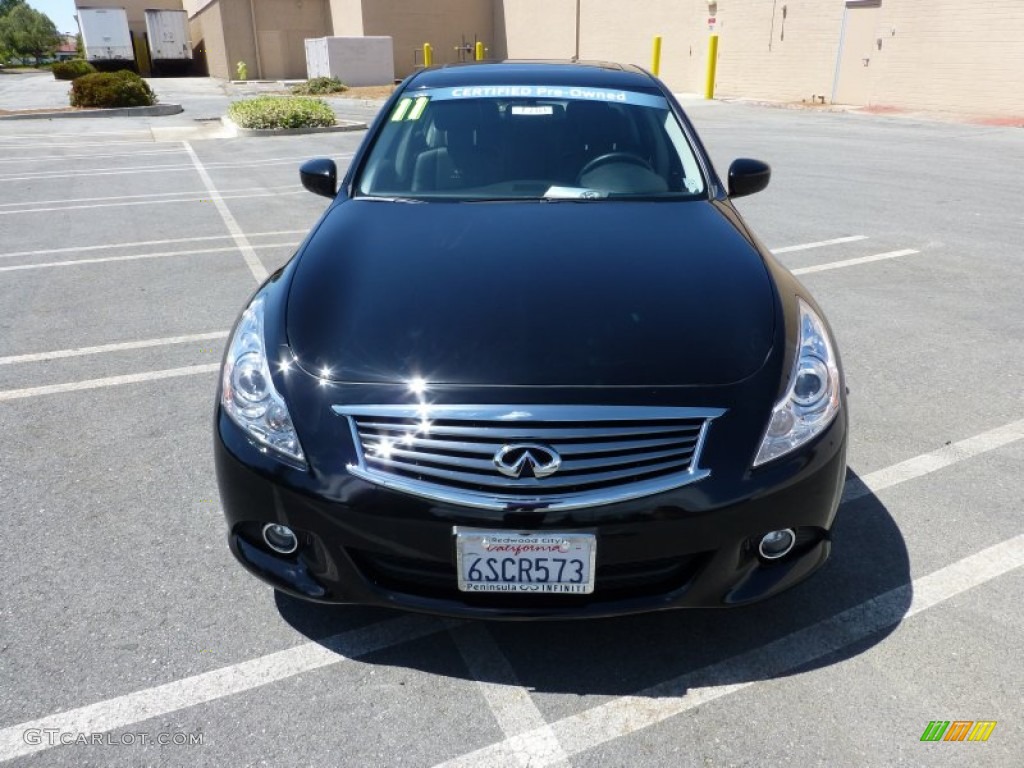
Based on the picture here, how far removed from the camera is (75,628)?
98.6 inches

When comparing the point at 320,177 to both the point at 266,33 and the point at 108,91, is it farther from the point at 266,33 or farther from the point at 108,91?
the point at 266,33

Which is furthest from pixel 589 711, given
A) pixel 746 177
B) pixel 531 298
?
pixel 746 177

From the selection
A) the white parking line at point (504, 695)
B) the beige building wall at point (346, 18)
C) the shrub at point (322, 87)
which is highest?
the beige building wall at point (346, 18)

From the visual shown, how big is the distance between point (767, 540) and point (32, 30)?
11043 cm

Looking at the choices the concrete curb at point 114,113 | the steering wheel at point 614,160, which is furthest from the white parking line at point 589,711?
the concrete curb at point 114,113

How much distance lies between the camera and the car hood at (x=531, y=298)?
2.22 metres

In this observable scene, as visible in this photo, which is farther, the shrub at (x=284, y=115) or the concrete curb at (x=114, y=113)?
the concrete curb at (x=114, y=113)

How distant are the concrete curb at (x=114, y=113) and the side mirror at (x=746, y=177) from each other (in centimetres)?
2164

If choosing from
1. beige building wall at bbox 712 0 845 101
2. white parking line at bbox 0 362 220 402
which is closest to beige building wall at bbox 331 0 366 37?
beige building wall at bbox 712 0 845 101

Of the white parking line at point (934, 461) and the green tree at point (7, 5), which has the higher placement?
the green tree at point (7, 5)

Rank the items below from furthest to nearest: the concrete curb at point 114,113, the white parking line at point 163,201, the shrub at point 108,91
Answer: the shrub at point 108,91, the concrete curb at point 114,113, the white parking line at point 163,201

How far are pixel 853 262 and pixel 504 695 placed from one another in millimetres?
5502

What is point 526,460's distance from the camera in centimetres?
203

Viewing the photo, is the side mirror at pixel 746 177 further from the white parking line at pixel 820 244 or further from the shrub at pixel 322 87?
the shrub at pixel 322 87
